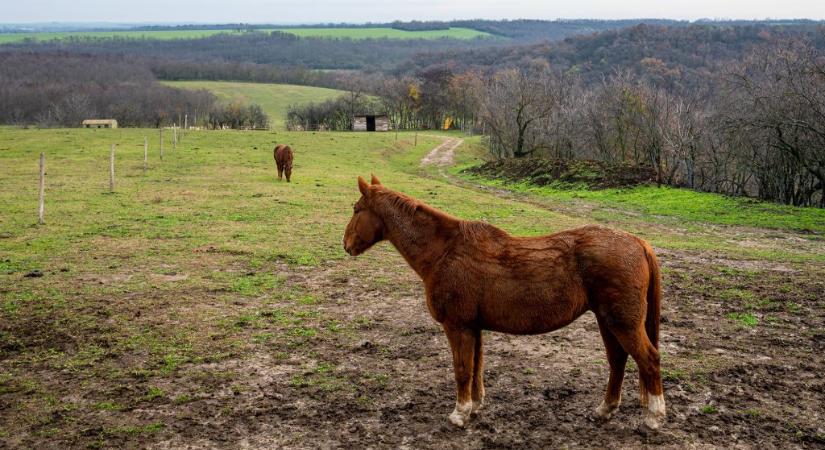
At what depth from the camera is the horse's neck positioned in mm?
6367

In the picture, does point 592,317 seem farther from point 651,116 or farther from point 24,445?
point 651,116

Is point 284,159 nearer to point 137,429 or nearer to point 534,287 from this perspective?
point 137,429

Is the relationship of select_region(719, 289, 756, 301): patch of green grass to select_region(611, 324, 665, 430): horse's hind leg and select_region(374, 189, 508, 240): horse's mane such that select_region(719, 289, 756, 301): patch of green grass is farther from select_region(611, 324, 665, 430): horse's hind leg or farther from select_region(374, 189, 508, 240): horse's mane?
select_region(374, 189, 508, 240): horse's mane

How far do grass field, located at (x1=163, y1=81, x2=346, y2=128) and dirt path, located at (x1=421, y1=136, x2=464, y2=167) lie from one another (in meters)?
53.9

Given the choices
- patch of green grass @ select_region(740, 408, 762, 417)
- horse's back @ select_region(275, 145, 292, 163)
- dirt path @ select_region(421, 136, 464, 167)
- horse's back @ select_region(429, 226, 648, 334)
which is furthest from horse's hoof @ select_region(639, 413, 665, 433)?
dirt path @ select_region(421, 136, 464, 167)

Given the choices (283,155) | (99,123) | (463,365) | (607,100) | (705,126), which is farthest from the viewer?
(99,123)

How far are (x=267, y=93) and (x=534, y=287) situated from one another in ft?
430

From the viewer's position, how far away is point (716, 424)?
623cm

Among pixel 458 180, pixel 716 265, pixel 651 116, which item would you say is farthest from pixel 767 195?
pixel 716 265

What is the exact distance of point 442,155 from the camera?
53.6 m

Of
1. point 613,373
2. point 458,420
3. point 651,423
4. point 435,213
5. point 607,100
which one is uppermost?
point 607,100

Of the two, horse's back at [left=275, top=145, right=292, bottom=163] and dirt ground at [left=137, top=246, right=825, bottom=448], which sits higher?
horse's back at [left=275, top=145, right=292, bottom=163]

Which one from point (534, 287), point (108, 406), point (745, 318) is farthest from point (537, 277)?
point (745, 318)

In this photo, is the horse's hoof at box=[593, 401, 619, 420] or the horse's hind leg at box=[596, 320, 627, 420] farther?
the horse's hoof at box=[593, 401, 619, 420]
